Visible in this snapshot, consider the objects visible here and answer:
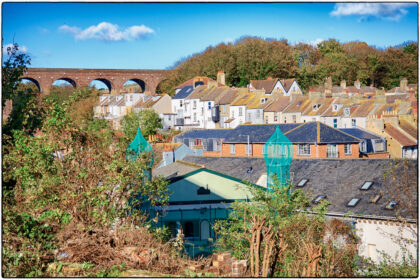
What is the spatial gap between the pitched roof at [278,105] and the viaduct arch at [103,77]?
1250 inches

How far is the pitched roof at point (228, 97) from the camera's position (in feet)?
192

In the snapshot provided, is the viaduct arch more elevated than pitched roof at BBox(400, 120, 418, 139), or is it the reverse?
the viaduct arch

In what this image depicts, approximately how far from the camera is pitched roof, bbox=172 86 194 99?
64.6 meters

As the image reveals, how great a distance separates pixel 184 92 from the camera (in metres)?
65.7

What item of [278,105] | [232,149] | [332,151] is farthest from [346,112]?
[232,149]

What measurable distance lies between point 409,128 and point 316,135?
1043 cm

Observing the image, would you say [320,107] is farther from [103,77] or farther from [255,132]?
[103,77]

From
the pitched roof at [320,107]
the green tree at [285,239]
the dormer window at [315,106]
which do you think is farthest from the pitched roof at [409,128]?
the green tree at [285,239]

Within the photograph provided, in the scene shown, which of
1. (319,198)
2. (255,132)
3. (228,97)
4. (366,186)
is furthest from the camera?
(228,97)

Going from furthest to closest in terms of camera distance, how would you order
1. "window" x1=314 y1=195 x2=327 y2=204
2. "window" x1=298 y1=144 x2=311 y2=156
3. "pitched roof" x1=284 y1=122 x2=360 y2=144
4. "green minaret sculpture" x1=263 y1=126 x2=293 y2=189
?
1. "window" x1=298 y1=144 x2=311 y2=156
2. "pitched roof" x1=284 y1=122 x2=360 y2=144
3. "green minaret sculpture" x1=263 y1=126 x2=293 y2=189
4. "window" x1=314 y1=195 x2=327 y2=204

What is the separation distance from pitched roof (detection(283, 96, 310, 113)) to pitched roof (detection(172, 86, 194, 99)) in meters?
15.7

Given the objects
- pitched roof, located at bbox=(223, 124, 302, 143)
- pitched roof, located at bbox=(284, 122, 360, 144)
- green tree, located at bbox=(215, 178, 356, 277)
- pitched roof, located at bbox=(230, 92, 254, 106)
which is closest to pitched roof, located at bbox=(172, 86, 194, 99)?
pitched roof, located at bbox=(230, 92, 254, 106)

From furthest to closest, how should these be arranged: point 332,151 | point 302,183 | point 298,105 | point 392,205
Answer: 1. point 298,105
2. point 332,151
3. point 302,183
4. point 392,205

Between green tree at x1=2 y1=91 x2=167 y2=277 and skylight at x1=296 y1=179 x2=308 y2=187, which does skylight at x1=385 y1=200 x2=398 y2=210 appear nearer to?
skylight at x1=296 y1=179 x2=308 y2=187
